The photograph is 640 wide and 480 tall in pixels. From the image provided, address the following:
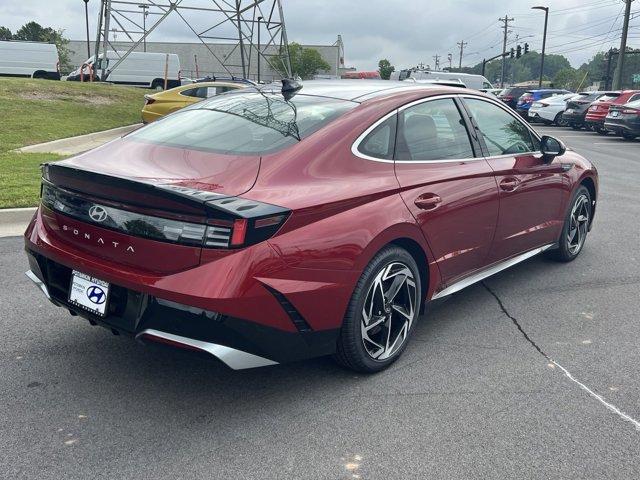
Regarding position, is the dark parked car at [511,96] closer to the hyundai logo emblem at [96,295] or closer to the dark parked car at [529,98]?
the dark parked car at [529,98]

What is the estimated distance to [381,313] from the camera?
357 cm

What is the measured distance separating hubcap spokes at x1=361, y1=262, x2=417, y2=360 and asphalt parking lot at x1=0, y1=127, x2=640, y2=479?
0.54 ft

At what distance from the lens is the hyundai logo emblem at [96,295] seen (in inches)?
121

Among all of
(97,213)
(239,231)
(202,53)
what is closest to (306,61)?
(202,53)

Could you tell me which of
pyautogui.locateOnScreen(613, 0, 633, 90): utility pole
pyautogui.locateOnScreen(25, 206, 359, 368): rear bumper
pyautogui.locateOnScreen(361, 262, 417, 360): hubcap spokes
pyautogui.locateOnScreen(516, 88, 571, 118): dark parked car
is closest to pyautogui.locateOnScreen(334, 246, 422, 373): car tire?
pyautogui.locateOnScreen(361, 262, 417, 360): hubcap spokes

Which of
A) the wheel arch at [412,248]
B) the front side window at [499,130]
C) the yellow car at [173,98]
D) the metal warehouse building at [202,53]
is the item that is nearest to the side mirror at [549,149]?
the front side window at [499,130]

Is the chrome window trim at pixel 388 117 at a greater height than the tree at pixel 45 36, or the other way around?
the tree at pixel 45 36

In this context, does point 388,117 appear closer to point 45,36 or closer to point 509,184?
point 509,184

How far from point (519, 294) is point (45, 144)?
969 centimetres

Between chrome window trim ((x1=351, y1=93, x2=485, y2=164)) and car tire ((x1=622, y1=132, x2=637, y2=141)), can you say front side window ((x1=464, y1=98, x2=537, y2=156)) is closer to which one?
chrome window trim ((x1=351, y1=93, x2=485, y2=164))

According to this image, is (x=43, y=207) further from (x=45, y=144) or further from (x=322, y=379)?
(x=45, y=144)

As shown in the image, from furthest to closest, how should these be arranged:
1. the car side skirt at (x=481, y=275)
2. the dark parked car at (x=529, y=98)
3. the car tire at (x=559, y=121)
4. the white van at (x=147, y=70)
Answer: the white van at (x=147, y=70), the dark parked car at (x=529, y=98), the car tire at (x=559, y=121), the car side skirt at (x=481, y=275)

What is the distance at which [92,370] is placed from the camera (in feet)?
11.7

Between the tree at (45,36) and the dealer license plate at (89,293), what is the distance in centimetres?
6963
